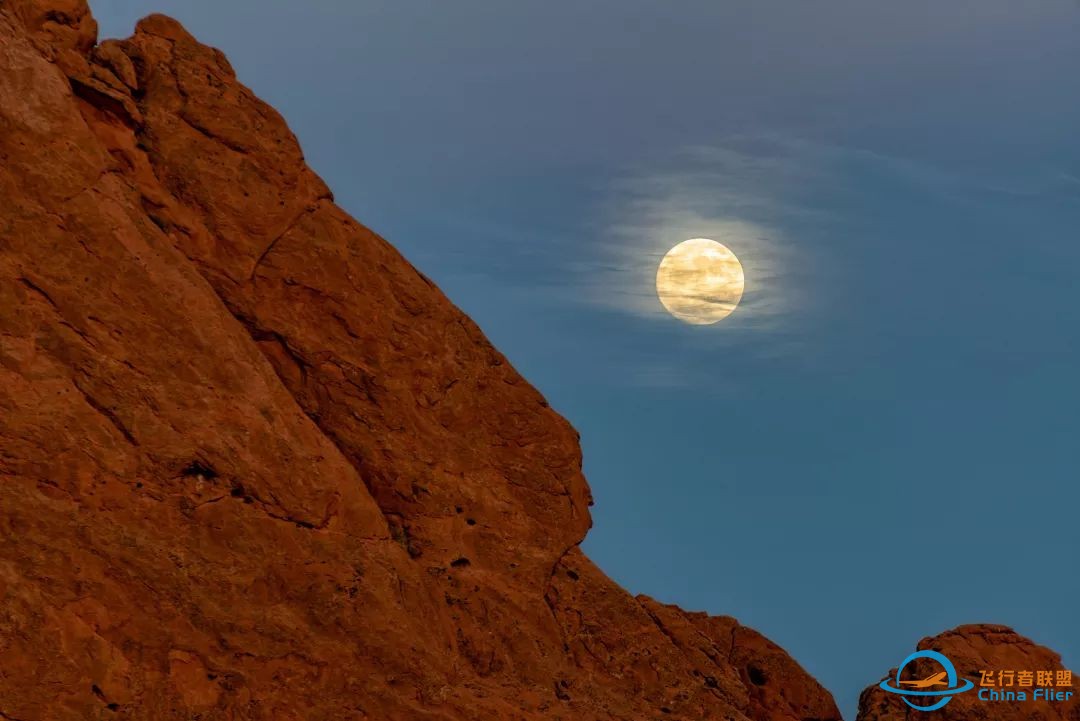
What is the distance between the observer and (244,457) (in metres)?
22.4

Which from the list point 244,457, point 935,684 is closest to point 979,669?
point 935,684

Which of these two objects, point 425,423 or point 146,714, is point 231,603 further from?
point 425,423

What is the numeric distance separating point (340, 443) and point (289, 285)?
5196 mm

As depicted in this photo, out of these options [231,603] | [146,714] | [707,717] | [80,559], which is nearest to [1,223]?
[80,559]

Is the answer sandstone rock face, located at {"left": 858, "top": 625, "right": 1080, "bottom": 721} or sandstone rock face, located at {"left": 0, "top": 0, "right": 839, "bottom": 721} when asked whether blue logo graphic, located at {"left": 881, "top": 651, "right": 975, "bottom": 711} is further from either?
sandstone rock face, located at {"left": 0, "top": 0, "right": 839, "bottom": 721}

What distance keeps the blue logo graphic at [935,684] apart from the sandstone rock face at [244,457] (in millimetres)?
10732

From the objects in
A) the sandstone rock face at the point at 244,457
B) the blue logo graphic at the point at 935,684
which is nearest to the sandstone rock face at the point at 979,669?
the blue logo graphic at the point at 935,684

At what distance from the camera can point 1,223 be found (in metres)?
21.1

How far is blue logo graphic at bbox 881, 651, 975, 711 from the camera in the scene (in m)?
36.2

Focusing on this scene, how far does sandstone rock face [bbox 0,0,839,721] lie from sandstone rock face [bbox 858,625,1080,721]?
33.4ft

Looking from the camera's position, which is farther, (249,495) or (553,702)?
(553,702)

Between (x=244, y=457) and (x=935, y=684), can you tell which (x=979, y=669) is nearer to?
(x=935, y=684)

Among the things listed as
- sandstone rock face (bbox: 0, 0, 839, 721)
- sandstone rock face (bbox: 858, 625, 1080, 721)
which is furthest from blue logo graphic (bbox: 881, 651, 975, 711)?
sandstone rock face (bbox: 0, 0, 839, 721)

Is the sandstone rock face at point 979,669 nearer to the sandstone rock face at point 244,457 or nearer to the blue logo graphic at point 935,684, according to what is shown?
the blue logo graphic at point 935,684
